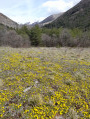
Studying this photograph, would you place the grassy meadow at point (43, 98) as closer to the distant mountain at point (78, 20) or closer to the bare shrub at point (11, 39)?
the bare shrub at point (11, 39)

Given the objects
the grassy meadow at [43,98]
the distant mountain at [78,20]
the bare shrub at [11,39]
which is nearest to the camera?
the grassy meadow at [43,98]

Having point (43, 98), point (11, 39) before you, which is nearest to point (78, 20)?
point (11, 39)

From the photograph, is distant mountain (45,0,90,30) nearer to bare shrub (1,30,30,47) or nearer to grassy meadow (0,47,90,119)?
bare shrub (1,30,30,47)

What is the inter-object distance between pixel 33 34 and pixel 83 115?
29273 mm

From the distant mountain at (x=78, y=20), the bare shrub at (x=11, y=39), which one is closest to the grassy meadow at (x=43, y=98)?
the bare shrub at (x=11, y=39)

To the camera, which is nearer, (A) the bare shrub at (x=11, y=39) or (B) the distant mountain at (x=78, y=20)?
(A) the bare shrub at (x=11, y=39)

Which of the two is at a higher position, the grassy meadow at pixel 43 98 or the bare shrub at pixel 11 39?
the bare shrub at pixel 11 39

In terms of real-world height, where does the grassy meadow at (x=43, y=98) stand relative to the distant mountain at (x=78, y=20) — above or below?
below

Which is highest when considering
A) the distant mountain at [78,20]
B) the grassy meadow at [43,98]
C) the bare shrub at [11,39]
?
the distant mountain at [78,20]

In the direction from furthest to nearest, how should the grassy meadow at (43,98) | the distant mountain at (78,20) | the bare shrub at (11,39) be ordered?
1. the distant mountain at (78,20)
2. the bare shrub at (11,39)
3. the grassy meadow at (43,98)

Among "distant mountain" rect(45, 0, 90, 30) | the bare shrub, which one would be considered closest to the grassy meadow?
the bare shrub

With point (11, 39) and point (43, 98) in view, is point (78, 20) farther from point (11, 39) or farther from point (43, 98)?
point (43, 98)

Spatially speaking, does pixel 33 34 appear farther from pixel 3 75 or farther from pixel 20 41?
pixel 3 75

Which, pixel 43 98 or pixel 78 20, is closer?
pixel 43 98
